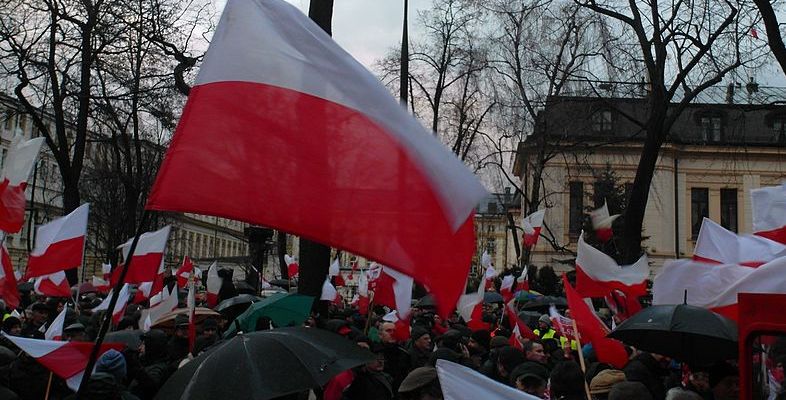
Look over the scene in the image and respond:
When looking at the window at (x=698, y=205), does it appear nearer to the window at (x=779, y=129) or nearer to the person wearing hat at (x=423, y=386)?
→ the window at (x=779, y=129)

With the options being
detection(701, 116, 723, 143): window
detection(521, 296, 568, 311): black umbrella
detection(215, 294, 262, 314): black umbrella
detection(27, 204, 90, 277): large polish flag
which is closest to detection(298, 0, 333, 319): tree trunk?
detection(215, 294, 262, 314): black umbrella

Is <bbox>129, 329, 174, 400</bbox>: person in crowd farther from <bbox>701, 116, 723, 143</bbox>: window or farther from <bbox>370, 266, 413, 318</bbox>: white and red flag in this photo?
<bbox>701, 116, 723, 143</bbox>: window

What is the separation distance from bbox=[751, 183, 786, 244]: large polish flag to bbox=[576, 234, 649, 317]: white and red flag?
1.32 metres

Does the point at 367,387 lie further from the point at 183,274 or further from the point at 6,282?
the point at 183,274

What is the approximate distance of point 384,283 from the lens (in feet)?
29.9

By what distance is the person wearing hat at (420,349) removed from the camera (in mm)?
7882

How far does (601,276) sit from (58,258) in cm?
579

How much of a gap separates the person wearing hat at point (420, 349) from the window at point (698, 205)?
44.1 m

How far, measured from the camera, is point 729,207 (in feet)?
161

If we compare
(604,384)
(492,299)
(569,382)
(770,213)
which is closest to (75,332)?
(569,382)

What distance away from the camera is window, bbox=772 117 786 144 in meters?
45.1

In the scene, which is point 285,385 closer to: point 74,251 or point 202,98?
point 202,98

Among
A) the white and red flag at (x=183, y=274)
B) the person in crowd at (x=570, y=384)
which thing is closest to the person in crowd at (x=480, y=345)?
the person in crowd at (x=570, y=384)

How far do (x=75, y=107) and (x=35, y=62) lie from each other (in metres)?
3.94
